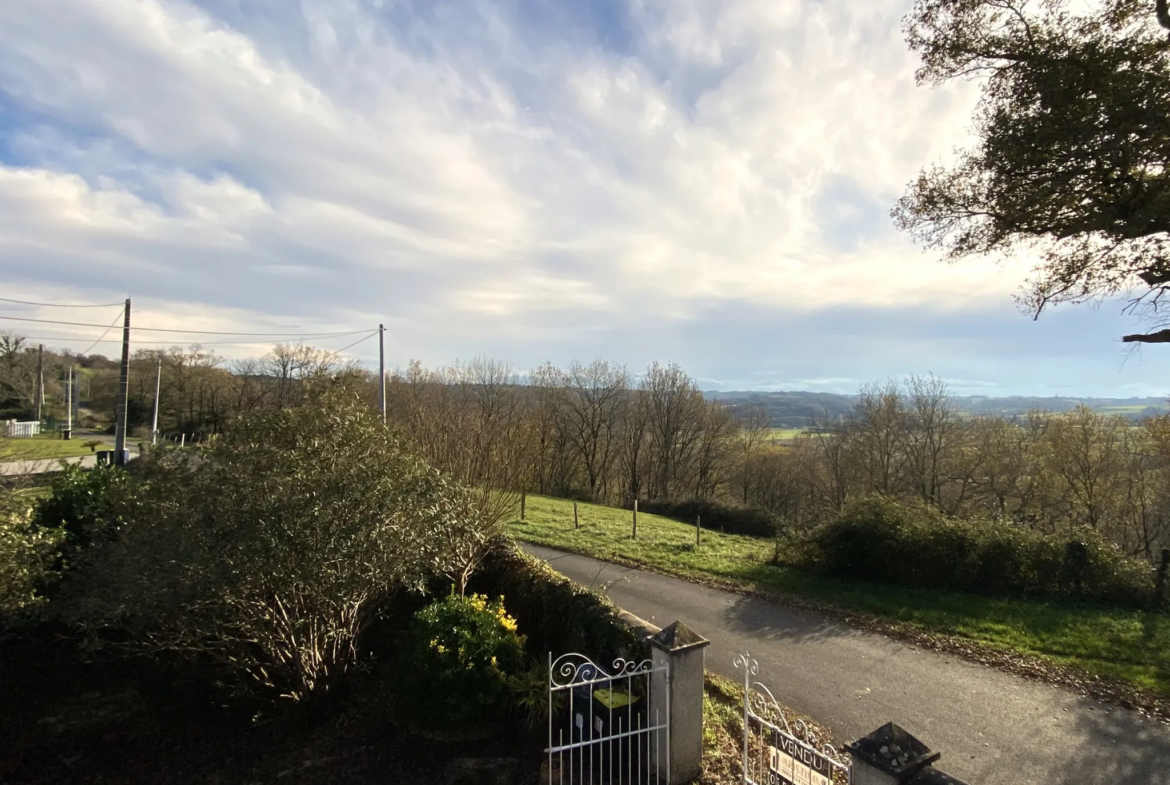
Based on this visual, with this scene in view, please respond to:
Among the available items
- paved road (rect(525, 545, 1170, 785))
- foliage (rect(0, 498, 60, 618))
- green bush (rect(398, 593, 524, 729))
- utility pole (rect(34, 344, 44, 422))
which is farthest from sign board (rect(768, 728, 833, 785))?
utility pole (rect(34, 344, 44, 422))

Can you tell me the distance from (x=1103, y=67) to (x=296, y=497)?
9.76 meters

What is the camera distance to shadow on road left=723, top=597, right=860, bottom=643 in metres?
8.70

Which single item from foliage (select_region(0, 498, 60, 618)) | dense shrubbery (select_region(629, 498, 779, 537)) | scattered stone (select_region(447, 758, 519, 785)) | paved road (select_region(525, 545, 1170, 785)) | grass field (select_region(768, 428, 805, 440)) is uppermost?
grass field (select_region(768, 428, 805, 440))

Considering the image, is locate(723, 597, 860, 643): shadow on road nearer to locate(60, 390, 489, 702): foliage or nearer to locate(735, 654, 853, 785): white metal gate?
locate(735, 654, 853, 785): white metal gate

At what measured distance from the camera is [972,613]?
363 inches

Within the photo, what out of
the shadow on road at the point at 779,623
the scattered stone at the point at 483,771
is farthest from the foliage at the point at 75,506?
the shadow on road at the point at 779,623

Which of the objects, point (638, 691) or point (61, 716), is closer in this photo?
point (638, 691)

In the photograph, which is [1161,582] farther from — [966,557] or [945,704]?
[945,704]

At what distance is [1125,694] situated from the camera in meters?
6.51

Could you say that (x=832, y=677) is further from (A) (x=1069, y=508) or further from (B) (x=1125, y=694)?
(A) (x=1069, y=508)

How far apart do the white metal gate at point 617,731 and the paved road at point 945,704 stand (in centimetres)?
223

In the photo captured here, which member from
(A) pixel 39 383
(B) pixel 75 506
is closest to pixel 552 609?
(B) pixel 75 506

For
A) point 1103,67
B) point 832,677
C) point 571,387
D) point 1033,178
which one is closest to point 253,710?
point 832,677

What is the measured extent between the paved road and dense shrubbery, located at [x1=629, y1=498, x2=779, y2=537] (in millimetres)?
12060
